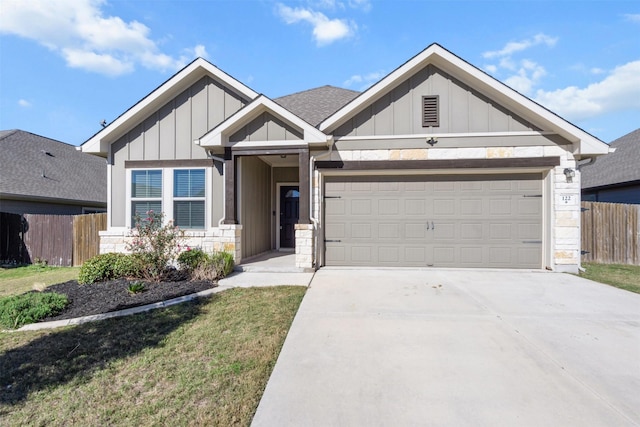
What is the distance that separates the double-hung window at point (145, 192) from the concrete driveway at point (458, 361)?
533 cm

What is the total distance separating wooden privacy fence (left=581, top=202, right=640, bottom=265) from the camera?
8.62 metres

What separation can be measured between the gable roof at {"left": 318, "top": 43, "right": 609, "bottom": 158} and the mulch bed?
4.80 meters

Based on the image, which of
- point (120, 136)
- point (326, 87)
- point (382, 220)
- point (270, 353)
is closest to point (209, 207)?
point (120, 136)

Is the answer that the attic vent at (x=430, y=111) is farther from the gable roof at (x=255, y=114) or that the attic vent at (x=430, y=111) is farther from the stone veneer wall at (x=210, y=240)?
the stone veneer wall at (x=210, y=240)

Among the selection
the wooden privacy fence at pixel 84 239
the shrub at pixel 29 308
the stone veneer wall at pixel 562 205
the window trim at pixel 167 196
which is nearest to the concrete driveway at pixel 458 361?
the stone veneer wall at pixel 562 205

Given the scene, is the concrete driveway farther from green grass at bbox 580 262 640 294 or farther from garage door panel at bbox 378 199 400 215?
garage door panel at bbox 378 199 400 215

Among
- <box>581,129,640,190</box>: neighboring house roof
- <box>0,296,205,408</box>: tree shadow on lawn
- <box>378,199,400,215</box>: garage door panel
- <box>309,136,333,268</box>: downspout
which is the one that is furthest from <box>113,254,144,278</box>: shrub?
<box>581,129,640,190</box>: neighboring house roof

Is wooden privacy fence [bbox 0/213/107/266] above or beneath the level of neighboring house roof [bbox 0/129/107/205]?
beneath

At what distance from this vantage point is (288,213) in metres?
10.4

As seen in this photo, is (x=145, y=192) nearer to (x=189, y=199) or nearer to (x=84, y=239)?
(x=189, y=199)

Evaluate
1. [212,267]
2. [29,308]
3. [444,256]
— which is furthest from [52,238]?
[444,256]

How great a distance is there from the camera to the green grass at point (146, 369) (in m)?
2.15

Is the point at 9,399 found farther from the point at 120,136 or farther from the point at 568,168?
the point at 568,168

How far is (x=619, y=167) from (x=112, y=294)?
63.9 feet
